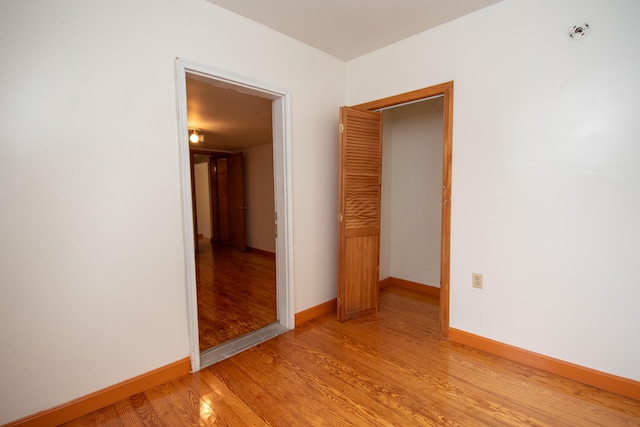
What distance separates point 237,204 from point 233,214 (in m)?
0.34

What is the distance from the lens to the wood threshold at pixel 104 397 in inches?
61.9

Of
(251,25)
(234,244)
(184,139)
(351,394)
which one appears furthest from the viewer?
(234,244)

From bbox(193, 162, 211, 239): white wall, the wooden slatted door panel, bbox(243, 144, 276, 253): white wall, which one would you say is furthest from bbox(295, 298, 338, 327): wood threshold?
bbox(193, 162, 211, 239): white wall

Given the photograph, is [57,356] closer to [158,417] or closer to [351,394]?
[158,417]

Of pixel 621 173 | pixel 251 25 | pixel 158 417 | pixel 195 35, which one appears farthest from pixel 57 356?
pixel 621 173

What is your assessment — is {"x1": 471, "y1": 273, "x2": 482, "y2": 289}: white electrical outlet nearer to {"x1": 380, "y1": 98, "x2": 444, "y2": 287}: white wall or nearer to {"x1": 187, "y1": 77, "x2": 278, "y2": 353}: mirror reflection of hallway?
{"x1": 380, "y1": 98, "x2": 444, "y2": 287}: white wall

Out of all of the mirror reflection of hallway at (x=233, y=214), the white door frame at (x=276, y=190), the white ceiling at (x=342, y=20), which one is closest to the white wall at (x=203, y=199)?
the mirror reflection of hallway at (x=233, y=214)

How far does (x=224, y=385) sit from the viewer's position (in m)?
1.95

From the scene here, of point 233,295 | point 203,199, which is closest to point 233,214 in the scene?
point 203,199

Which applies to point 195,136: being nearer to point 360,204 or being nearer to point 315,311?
point 360,204

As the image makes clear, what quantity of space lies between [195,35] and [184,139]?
722 millimetres

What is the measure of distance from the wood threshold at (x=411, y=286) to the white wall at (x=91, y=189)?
2.61 m

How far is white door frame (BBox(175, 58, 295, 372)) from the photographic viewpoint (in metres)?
2.00

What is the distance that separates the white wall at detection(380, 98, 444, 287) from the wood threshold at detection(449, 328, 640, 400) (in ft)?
3.79
